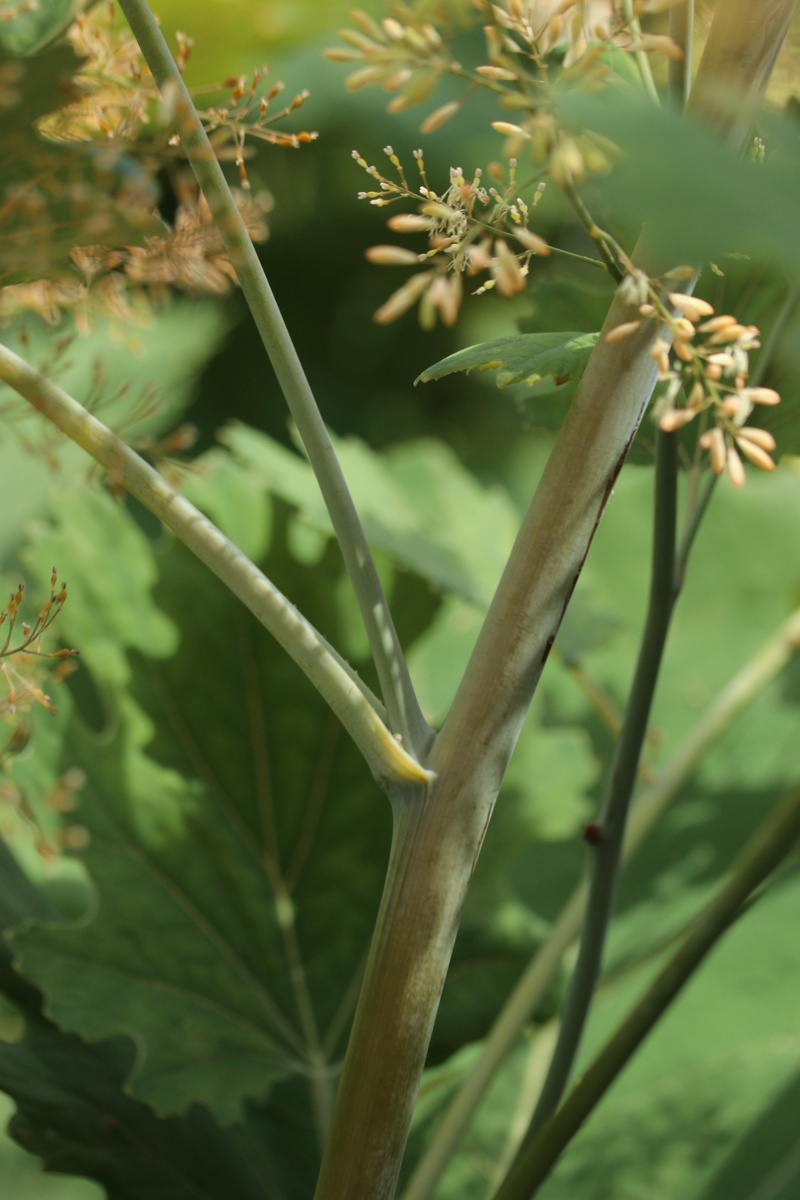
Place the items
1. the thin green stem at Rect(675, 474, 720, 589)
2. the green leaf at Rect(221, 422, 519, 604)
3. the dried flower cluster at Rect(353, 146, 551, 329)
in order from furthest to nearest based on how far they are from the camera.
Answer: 1. the green leaf at Rect(221, 422, 519, 604)
2. the thin green stem at Rect(675, 474, 720, 589)
3. the dried flower cluster at Rect(353, 146, 551, 329)

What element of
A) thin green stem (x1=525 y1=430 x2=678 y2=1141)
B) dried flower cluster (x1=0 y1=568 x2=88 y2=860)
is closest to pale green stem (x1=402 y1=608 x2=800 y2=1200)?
thin green stem (x1=525 y1=430 x2=678 y2=1141)

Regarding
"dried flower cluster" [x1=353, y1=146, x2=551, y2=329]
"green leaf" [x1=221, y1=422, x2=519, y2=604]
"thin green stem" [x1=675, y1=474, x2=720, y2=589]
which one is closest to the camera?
"dried flower cluster" [x1=353, y1=146, x2=551, y2=329]

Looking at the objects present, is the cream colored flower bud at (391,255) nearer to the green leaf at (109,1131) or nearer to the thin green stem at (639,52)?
the thin green stem at (639,52)

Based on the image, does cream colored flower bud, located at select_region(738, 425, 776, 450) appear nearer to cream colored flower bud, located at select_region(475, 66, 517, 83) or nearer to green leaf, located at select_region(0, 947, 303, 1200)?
cream colored flower bud, located at select_region(475, 66, 517, 83)

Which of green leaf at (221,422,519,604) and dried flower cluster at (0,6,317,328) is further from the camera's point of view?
green leaf at (221,422,519,604)

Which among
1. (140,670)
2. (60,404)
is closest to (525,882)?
(140,670)

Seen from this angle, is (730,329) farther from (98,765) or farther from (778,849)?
(98,765)

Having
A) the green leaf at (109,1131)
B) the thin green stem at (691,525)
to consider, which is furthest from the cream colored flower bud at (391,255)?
the green leaf at (109,1131)
